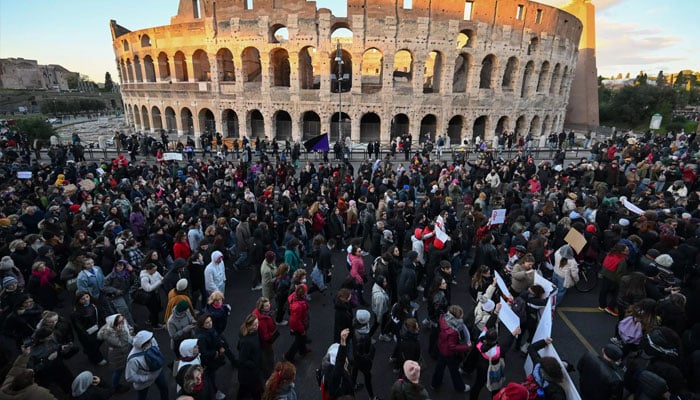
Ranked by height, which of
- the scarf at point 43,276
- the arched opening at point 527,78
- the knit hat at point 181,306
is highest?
the arched opening at point 527,78

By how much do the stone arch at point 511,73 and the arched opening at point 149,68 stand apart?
123 ft

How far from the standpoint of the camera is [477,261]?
7.88 m

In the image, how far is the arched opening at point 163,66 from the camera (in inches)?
1388

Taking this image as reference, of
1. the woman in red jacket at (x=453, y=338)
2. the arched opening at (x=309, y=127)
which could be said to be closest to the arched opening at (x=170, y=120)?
the arched opening at (x=309, y=127)

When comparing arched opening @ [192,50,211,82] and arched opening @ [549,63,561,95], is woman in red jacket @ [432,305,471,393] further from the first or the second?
arched opening @ [549,63,561,95]

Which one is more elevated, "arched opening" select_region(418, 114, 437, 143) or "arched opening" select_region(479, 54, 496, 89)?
"arched opening" select_region(479, 54, 496, 89)

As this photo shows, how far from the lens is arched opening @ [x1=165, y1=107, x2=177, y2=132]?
3672 cm

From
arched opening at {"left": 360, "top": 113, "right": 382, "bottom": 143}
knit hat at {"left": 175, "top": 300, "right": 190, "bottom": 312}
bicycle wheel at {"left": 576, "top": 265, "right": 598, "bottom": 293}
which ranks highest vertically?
arched opening at {"left": 360, "top": 113, "right": 382, "bottom": 143}

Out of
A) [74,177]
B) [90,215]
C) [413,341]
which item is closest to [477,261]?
[413,341]

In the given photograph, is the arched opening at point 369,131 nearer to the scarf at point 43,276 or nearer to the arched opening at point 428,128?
the arched opening at point 428,128

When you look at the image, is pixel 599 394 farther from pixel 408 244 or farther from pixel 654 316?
pixel 408 244

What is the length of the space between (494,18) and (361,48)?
12.3 m

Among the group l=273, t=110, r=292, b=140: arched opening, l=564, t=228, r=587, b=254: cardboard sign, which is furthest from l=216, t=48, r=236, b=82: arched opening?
l=564, t=228, r=587, b=254: cardboard sign

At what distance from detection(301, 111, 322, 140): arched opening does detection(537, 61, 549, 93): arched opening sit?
23507 millimetres
